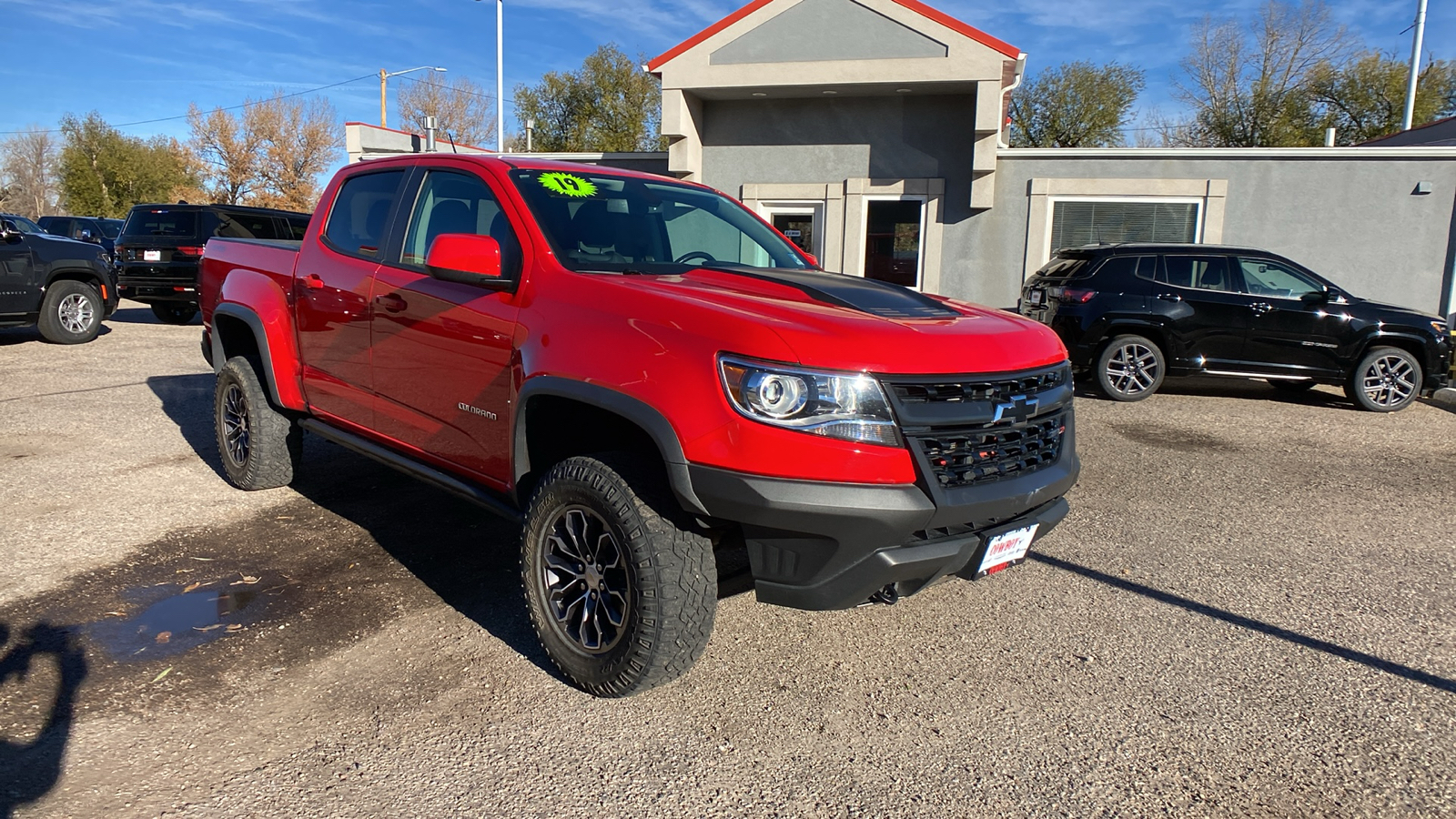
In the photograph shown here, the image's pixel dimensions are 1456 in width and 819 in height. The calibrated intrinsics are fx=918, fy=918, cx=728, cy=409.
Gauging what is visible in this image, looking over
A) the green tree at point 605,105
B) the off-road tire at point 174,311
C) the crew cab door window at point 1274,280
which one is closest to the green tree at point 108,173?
the green tree at point 605,105

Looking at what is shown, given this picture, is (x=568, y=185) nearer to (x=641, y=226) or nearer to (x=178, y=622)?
(x=641, y=226)

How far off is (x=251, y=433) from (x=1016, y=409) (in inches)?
176

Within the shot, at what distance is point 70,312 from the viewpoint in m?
12.1

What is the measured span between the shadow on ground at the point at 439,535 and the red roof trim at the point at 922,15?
10329mm

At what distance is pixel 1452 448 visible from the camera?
8039 mm

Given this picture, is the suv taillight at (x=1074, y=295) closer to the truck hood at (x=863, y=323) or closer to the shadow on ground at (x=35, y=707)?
the truck hood at (x=863, y=323)

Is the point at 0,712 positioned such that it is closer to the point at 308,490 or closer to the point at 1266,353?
the point at 308,490

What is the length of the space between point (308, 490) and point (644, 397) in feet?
12.4

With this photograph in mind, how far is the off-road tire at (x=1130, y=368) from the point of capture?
1003 centimetres

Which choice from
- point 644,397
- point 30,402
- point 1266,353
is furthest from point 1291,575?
point 30,402

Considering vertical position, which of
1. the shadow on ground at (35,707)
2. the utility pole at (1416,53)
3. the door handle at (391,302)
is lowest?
the shadow on ground at (35,707)

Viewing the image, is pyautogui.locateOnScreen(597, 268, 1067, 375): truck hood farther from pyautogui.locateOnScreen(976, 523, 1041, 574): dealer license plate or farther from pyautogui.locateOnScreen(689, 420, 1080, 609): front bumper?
pyautogui.locateOnScreen(976, 523, 1041, 574): dealer license plate

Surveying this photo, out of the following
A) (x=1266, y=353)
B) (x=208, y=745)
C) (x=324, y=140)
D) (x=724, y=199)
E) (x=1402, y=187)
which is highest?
(x=324, y=140)

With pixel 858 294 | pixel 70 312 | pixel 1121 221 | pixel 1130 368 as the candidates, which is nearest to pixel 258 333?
pixel 858 294
